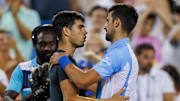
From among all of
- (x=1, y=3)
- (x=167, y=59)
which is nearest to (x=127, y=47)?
(x=167, y=59)

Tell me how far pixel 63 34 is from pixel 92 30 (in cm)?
441

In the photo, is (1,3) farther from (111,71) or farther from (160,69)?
(111,71)

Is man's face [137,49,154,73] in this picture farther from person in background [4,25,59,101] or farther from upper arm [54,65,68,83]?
upper arm [54,65,68,83]

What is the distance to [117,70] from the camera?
482 cm

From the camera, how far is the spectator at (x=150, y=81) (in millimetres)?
7965

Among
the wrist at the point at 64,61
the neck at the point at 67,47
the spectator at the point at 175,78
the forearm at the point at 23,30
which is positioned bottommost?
the spectator at the point at 175,78

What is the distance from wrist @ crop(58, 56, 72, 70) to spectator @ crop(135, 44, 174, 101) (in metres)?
3.30

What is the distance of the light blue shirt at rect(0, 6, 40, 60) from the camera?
30.3ft

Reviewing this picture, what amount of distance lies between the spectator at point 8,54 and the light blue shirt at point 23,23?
26cm

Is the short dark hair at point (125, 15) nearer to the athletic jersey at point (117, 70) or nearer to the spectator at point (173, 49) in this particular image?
the athletic jersey at point (117, 70)

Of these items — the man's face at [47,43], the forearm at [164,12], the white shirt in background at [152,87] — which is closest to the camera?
the man's face at [47,43]

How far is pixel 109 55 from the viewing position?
15.9 ft

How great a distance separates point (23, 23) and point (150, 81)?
275cm

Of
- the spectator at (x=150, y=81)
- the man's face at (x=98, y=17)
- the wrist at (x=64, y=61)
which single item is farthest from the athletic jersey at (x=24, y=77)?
the man's face at (x=98, y=17)
